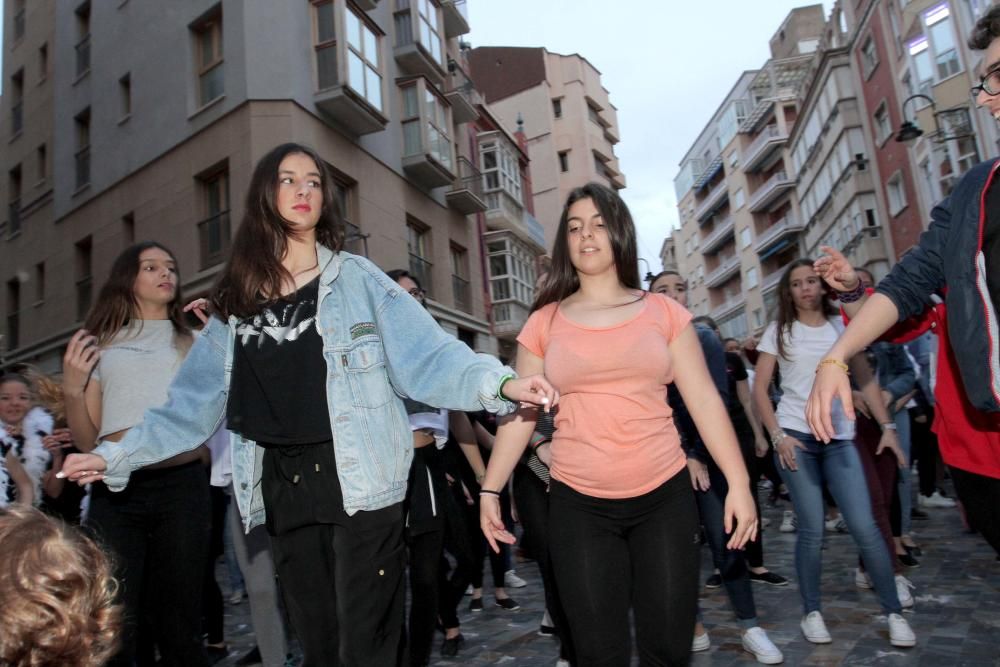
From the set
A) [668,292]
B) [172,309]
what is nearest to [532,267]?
[668,292]

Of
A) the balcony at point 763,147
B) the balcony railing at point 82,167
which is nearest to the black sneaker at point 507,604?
the balcony railing at point 82,167

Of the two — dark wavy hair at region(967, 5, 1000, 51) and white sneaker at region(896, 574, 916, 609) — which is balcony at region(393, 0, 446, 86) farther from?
dark wavy hair at region(967, 5, 1000, 51)

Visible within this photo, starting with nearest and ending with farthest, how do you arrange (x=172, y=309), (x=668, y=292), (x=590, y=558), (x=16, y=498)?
(x=590, y=558) < (x=172, y=309) < (x=16, y=498) < (x=668, y=292)

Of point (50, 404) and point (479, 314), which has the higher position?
point (479, 314)

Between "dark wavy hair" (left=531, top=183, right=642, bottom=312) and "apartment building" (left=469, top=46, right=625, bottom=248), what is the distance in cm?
4135

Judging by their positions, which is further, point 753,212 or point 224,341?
point 753,212

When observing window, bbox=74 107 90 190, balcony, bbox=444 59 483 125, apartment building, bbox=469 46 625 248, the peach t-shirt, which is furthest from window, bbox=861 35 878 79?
the peach t-shirt

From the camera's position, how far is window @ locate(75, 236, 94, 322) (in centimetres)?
2061

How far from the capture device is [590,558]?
9.23 ft

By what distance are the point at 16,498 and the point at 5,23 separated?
28.8m

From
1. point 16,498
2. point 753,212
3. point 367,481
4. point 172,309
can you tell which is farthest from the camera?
point 753,212

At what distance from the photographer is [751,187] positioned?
57094 mm

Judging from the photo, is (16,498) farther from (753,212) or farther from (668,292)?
(753,212)

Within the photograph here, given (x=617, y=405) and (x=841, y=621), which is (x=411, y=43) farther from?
(x=617, y=405)
